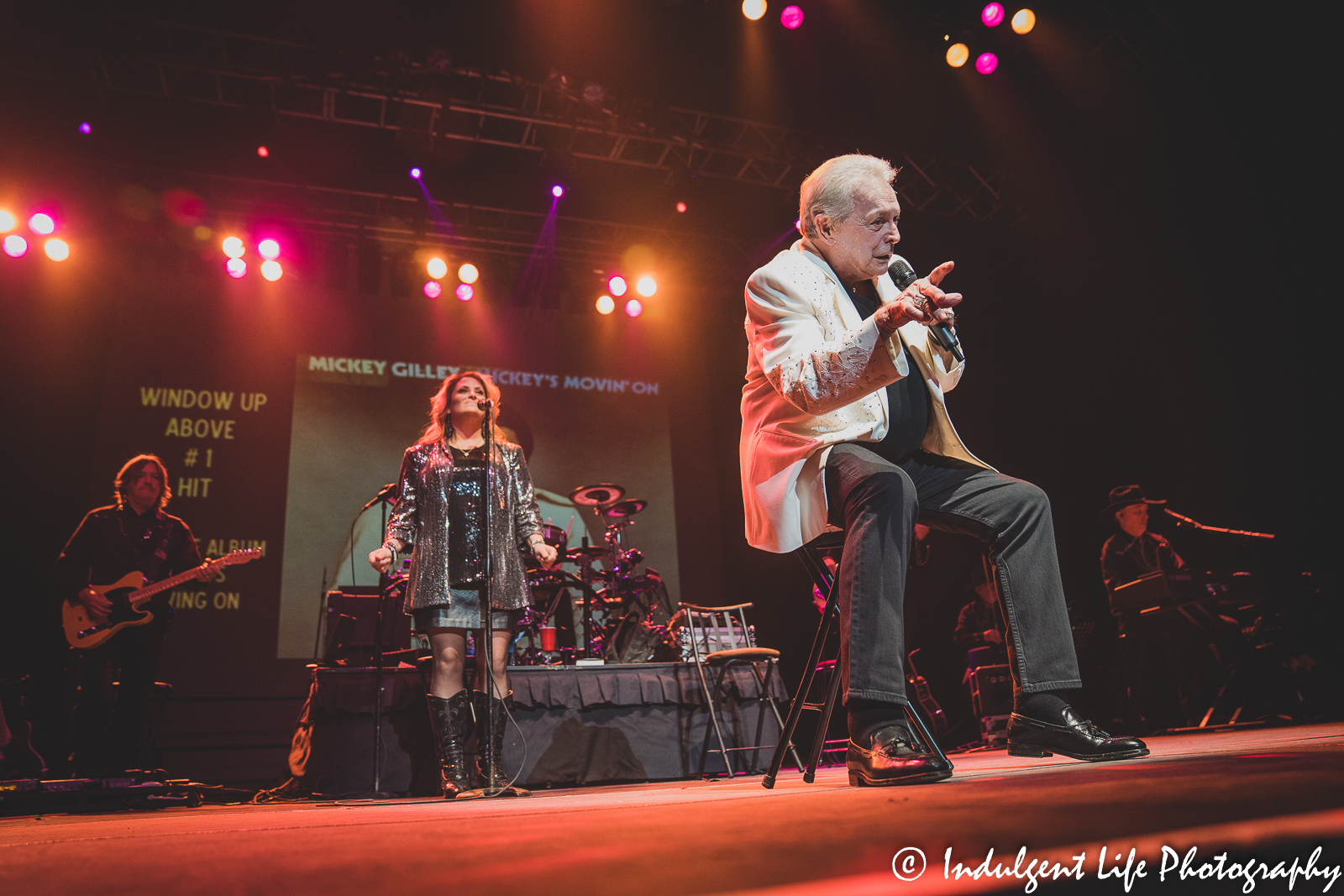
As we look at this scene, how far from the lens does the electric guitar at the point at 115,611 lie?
462 cm

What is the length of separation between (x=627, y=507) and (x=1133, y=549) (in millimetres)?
3857

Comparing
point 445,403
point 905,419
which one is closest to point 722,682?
point 445,403

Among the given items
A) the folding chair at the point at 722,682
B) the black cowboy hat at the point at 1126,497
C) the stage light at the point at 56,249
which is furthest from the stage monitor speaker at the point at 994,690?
the stage light at the point at 56,249

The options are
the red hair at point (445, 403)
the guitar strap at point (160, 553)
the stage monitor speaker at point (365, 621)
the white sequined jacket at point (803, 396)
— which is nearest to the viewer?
the white sequined jacket at point (803, 396)

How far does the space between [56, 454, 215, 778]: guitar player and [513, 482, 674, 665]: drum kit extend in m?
2.14

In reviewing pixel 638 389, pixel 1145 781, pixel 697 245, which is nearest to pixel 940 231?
pixel 697 245

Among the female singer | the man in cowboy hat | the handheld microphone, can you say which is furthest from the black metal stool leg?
the man in cowboy hat

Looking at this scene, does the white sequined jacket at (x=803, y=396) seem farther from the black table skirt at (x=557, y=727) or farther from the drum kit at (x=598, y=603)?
the drum kit at (x=598, y=603)

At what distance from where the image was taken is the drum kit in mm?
5816

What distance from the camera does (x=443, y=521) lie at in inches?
133

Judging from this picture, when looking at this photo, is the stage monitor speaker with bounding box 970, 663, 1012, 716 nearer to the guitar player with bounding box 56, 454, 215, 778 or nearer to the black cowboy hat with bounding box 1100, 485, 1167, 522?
the black cowboy hat with bounding box 1100, 485, 1167, 522

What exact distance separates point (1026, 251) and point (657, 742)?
486 centimetres

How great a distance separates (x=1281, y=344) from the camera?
4.65 m

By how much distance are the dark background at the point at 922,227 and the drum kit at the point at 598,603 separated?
4.56 ft
